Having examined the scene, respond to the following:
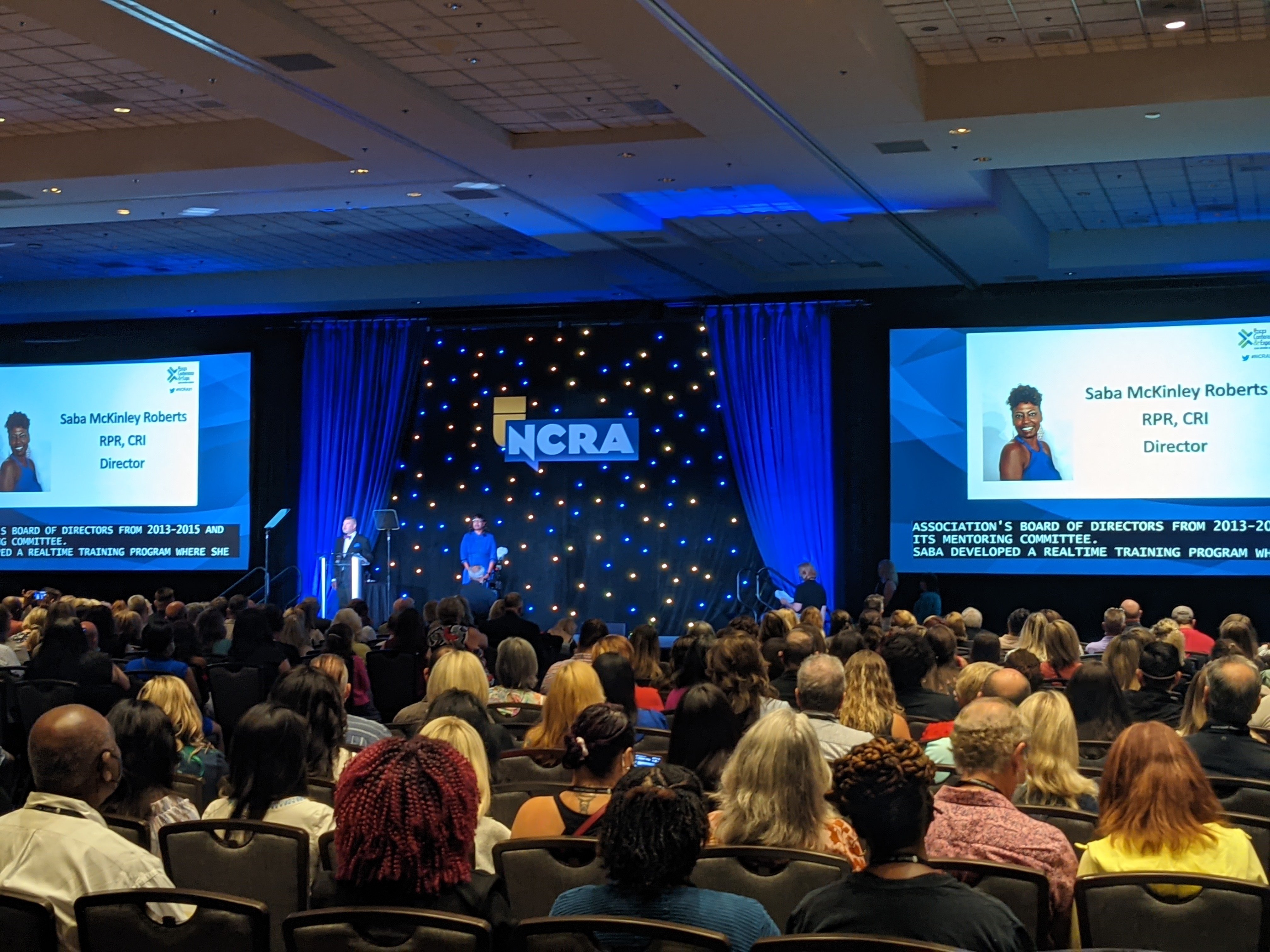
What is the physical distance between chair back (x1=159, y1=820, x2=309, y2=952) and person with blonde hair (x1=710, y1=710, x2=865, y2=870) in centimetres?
98

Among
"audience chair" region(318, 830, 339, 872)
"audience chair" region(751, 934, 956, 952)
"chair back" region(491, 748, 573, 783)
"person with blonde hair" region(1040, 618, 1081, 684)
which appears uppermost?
"person with blonde hair" region(1040, 618, 1081, 684)

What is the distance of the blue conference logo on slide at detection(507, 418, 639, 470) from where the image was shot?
15023 mm

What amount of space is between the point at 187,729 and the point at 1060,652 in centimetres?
418

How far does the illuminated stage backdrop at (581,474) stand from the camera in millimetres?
14758

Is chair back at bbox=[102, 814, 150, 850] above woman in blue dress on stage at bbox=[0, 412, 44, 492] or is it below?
below

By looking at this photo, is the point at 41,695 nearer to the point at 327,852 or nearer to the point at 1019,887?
the point at 327,852

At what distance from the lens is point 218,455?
1608 cm

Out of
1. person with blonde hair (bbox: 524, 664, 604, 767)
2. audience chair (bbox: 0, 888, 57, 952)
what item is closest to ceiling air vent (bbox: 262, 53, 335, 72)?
person with blonde hair (bbox: 524, 664, 604, 767)

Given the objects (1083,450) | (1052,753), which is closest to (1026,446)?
(1083,450)

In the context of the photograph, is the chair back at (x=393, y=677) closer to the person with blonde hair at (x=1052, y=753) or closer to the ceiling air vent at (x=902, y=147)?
the ceiling air vent at (x=902, y=147)

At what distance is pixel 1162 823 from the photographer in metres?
3.09

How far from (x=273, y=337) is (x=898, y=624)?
1009 centimetres

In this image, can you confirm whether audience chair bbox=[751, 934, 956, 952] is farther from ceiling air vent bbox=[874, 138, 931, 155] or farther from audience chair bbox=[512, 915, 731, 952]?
ceiling air vent bbox=[874, 138, 931, 155]

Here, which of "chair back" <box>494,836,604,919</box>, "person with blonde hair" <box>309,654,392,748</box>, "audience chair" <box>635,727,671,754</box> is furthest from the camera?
"person with blonde hair" <box>309,654,392,748</box>
